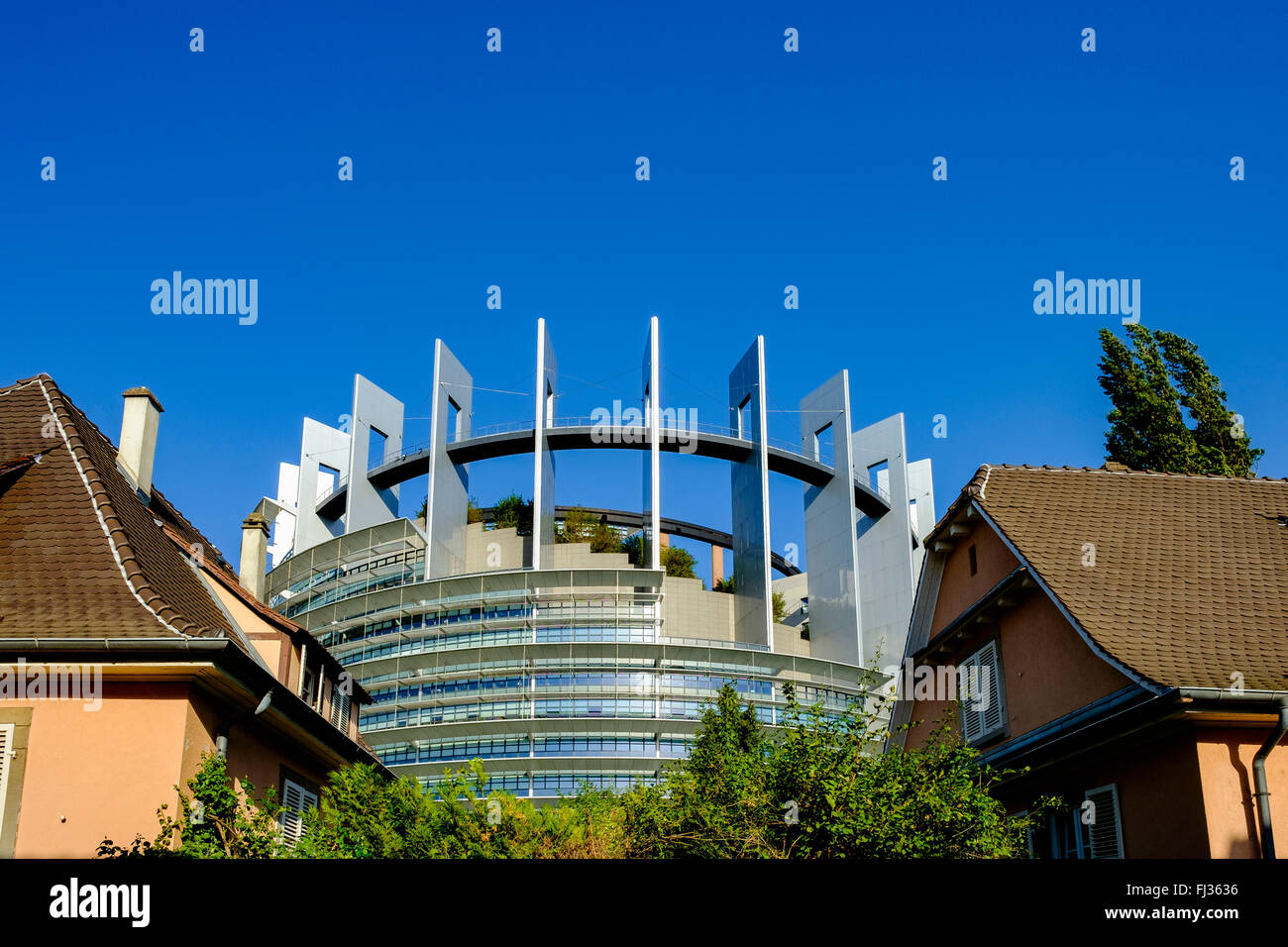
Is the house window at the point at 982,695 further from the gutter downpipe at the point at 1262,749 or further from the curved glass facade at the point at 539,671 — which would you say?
the curved glass facade at the point at 539,671

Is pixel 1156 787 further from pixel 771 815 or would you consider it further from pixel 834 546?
pixel 834 546

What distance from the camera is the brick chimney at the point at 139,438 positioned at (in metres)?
17.9

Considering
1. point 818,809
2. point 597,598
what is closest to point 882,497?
point 597,598

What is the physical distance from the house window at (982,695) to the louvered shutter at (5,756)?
1270cm

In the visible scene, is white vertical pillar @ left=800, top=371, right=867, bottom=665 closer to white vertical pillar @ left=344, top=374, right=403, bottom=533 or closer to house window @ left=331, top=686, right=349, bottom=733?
white vertical pillar @ left=344, top=374, right=403, bottom=533

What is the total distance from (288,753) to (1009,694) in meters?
10.2

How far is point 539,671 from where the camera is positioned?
64250 millimetres

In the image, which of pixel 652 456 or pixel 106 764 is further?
pixel 652 456

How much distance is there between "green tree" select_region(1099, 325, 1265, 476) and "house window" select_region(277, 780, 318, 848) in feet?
65.2

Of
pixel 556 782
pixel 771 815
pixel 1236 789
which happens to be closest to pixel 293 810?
pixel 771 815

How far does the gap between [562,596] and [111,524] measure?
52378 mm

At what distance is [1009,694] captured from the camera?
16.9 meters
